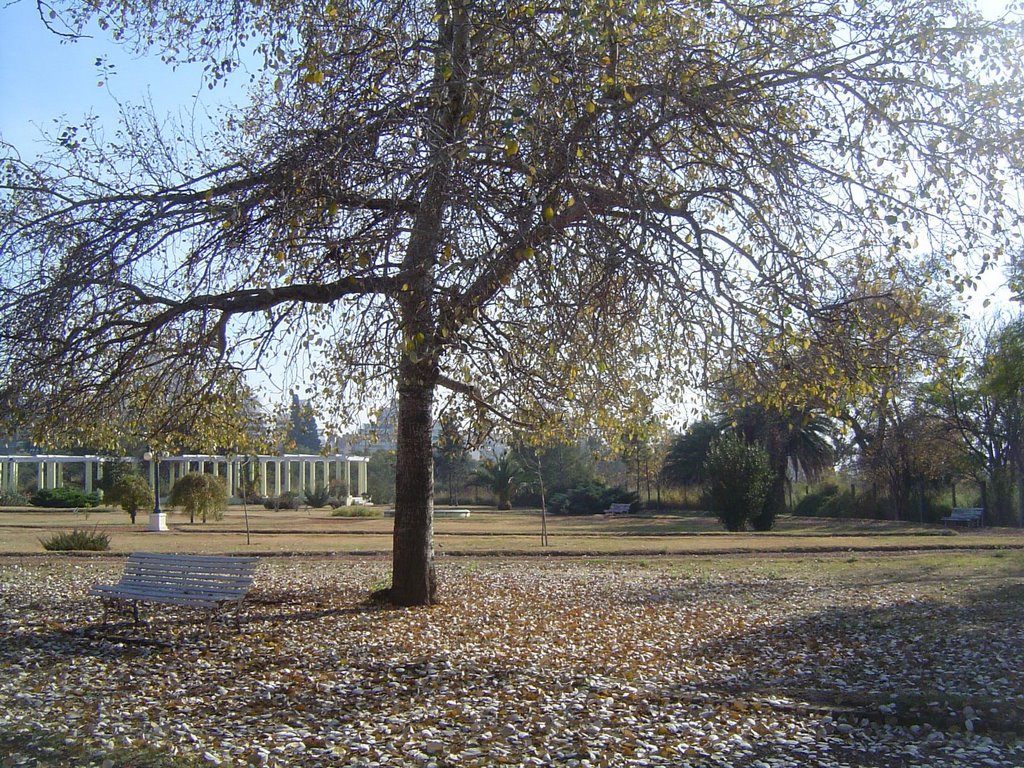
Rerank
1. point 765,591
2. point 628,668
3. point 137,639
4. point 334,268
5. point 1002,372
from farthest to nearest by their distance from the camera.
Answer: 1. point 1002,372
2. point 765,591
3. point 334,268
4. point 137,639
5. point 628,668

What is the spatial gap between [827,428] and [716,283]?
32.1 metres

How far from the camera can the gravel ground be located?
570cm

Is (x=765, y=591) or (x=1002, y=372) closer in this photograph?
(x=765, y=591)

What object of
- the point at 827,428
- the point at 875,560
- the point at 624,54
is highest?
the point at 624,54

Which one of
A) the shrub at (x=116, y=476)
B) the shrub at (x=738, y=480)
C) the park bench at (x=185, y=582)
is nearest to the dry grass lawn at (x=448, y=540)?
the shrub at (x=116, y=476)

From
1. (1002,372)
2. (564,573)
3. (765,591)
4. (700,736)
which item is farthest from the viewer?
(1002,372)

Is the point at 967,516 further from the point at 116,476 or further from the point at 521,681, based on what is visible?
the point at 521,681

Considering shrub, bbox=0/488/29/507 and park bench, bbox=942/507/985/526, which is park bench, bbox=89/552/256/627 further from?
shrub, bbox=0/488/29/507

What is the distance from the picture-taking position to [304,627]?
Result: 378 inches

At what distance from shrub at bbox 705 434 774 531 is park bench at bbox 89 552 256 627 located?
893 inches

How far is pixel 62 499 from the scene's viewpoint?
139ft

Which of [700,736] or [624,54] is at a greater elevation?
[624,54]

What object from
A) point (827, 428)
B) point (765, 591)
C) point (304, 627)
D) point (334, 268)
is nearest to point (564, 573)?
point (765, 591)

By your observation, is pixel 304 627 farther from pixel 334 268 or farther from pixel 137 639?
pixel 334 268
